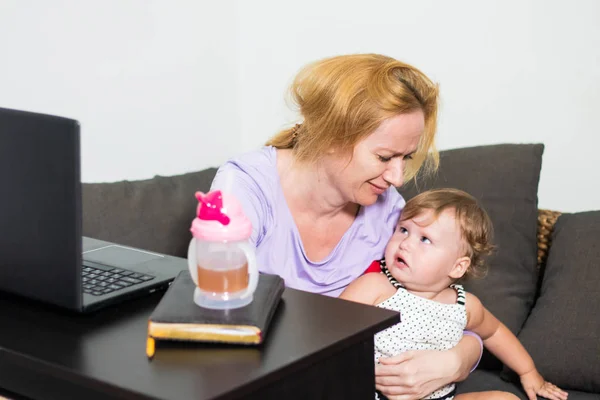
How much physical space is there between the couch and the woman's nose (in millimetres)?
405

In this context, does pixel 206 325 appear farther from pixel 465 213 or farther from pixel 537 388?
pixel 537 388

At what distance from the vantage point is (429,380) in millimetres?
1683

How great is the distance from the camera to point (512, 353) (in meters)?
1.93

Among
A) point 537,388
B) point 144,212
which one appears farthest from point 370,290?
point 144,212

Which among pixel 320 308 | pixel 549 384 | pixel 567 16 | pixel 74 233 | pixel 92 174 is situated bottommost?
pixel 549 384

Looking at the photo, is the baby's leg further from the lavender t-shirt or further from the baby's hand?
the lavender t-shirt

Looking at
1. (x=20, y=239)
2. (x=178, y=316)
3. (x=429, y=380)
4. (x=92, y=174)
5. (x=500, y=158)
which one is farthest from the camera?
(x=92, y=174)

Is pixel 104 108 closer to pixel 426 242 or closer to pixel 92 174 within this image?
pixel 92 174

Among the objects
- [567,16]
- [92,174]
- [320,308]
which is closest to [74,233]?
[320,308]

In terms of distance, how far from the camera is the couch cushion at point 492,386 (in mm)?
1915

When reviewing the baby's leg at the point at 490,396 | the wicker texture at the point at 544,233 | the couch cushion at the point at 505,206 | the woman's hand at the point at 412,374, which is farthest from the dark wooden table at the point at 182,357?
the wicker texture at the point at 544,233

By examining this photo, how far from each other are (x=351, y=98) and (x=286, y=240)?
343mm

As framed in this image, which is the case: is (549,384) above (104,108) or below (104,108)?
below

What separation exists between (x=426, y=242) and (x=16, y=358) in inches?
37.4
